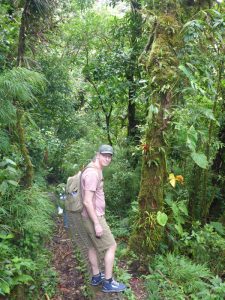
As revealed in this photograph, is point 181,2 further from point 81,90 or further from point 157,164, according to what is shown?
point 81,90

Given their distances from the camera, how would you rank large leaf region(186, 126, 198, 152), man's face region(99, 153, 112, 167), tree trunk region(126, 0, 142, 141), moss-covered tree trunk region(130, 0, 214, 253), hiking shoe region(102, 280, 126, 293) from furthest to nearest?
tree trunk region(126, 0, 142, 141), moss-covered tree trunk region(130, 0, 214, 253), large leaf region(186, 126, 198, 152), hiking shoe region(102, 280, 126, 293), man's face region(99, 153, 112, 167)

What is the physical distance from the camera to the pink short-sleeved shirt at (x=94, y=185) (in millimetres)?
4142

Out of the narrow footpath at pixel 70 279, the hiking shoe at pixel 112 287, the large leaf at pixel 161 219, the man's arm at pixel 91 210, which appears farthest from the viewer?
the large leaf at pixel 161 219

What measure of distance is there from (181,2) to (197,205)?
3.64 meters

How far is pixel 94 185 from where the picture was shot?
415cm

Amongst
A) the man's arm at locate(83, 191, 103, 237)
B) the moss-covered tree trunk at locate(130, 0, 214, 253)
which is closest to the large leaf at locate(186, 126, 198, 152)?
the moss-covered tree trunk at locate(130, 0, 214, 253)

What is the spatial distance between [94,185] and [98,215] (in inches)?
16.8

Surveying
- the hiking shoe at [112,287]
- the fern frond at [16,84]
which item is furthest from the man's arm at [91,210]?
the fern frond at [16,84]

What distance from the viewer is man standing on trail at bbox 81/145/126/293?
414 centimetres

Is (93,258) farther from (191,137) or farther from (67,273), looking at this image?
(191,137)

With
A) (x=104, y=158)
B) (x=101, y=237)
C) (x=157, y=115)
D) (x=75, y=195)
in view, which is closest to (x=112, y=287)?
(x=101, y=237)

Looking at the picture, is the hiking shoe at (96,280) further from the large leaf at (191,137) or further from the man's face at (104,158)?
the large leaf at (191,137)

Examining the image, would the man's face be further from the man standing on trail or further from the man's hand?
the man's hand

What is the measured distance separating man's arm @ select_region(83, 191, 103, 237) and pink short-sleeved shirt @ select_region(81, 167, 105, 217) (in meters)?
0.07
